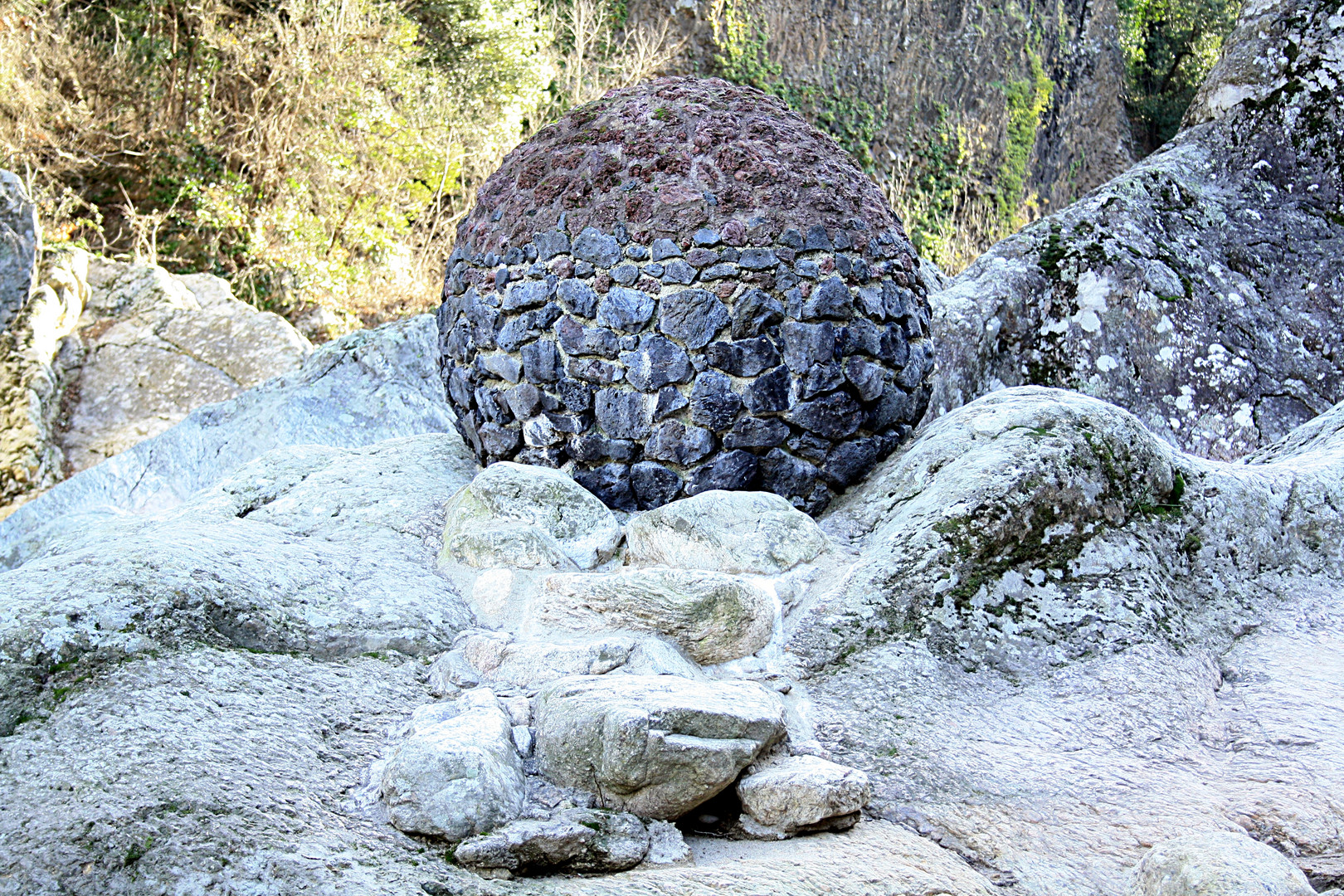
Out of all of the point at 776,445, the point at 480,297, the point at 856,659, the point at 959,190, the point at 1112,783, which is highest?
the point at 959,190

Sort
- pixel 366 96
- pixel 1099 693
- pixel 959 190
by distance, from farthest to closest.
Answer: pixel 959 190, pixel 366 96, pixel 1099 693

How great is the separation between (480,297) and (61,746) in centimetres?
194

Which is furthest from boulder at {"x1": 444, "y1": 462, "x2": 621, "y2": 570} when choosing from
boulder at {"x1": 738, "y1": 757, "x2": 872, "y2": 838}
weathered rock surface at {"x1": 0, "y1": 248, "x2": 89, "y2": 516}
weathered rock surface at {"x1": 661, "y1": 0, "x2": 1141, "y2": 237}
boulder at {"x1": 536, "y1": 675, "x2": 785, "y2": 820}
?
weathered rock surface at {"x1": 661, "y1": 0, "x2": 1141, "y2": 237}

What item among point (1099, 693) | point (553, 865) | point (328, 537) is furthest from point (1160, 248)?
point (553, 865)

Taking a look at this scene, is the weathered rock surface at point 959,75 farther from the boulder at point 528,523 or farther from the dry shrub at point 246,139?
the boulder at point 528,523

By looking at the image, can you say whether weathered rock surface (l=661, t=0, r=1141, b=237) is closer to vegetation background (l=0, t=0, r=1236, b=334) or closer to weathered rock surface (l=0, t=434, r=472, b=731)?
vegetation background (l=0, t=0, r=1236, b=334)

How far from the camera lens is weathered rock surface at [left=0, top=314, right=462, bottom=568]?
5.55m

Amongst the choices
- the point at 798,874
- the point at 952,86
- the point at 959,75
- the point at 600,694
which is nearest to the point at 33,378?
the point at 600,694

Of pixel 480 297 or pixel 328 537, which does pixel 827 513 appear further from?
pixel 328 537

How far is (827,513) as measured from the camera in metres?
3.54

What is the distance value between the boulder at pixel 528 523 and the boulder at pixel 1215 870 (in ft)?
5.63

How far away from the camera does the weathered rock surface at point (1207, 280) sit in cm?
530

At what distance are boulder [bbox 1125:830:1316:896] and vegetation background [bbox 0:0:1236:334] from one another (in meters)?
9.97

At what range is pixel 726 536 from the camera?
314cm
